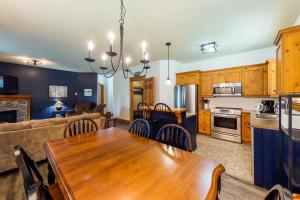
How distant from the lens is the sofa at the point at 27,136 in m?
2.23

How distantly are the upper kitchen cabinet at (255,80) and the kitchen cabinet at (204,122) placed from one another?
3.97ft

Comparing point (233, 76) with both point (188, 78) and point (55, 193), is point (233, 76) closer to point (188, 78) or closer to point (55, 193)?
point (188, 78)

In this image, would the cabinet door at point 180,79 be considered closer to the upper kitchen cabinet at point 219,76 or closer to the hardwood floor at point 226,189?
the upper kitchen cabinet at point 219,76

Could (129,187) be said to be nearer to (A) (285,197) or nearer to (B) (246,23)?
(A) (285,197)

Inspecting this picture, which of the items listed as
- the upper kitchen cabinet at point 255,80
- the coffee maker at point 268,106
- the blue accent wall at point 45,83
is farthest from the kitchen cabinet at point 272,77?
the blue accent wall at point 45,83

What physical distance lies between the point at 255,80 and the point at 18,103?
820 cm

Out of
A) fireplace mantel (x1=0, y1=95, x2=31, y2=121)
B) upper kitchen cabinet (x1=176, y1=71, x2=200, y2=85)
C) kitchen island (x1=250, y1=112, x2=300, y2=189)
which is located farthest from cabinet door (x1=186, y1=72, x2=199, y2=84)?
fireplace mantel (x1=0, y1=95, x2=31, y2=121)

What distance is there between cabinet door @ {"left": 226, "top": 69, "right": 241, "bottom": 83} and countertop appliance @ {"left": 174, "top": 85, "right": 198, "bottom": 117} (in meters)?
0.97

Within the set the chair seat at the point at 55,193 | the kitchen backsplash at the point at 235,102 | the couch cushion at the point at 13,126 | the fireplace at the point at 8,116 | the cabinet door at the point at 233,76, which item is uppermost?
the cabinet door at the point at 233,76

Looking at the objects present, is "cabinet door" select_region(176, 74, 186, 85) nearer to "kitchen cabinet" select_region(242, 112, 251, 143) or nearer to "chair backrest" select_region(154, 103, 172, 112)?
"chair backrest" select_region(154, 103, 172, 112)

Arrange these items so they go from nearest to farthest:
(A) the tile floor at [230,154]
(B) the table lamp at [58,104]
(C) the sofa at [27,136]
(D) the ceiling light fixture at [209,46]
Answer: (C) the sofa at [27,136]
(A) the tile floor at [230,154]
(D) the ceiling light fixture at [209,46]
(B) the table lamp at [58,104]

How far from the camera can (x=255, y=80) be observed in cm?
372

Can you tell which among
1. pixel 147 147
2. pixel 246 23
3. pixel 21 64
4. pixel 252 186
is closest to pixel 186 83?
pixel 246 23

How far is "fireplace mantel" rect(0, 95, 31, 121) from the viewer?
4.94 m
